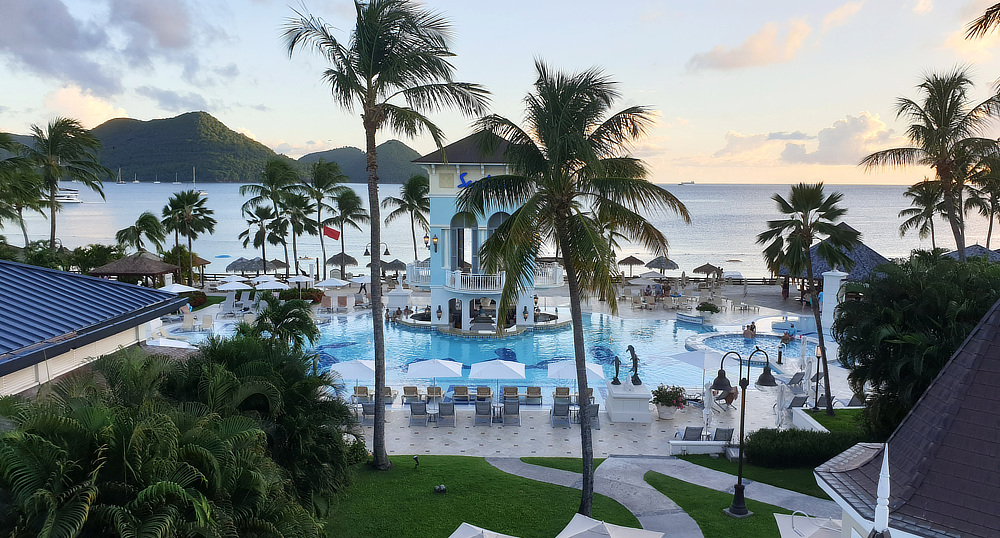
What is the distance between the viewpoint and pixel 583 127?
11.1 m

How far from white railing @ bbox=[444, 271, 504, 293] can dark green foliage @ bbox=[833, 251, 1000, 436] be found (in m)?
16.1

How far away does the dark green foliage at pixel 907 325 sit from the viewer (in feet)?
39.5

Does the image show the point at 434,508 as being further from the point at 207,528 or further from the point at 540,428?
the point at 207,528

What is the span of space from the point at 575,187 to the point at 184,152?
605ft

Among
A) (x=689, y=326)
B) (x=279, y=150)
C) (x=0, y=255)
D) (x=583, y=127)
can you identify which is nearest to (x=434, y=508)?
(x=583, y=127)

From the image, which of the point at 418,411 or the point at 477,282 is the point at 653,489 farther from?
the point at 477,282

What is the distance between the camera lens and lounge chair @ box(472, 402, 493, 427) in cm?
1718

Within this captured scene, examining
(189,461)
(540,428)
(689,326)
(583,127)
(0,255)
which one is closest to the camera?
(189,461)

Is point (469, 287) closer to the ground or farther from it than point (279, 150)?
closer to the ground

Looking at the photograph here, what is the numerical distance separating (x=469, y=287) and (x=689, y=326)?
37.7 ft

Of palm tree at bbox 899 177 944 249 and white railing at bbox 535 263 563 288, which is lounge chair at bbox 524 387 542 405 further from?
palm tree at bbox 899 177 944 249

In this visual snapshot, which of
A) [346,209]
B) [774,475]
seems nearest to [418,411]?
[774,475]

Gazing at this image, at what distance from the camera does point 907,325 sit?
12883mm

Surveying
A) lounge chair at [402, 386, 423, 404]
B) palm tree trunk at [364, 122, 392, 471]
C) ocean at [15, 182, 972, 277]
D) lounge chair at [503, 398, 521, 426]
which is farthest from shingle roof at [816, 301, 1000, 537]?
ocean at [15, 182, 972, 277]
